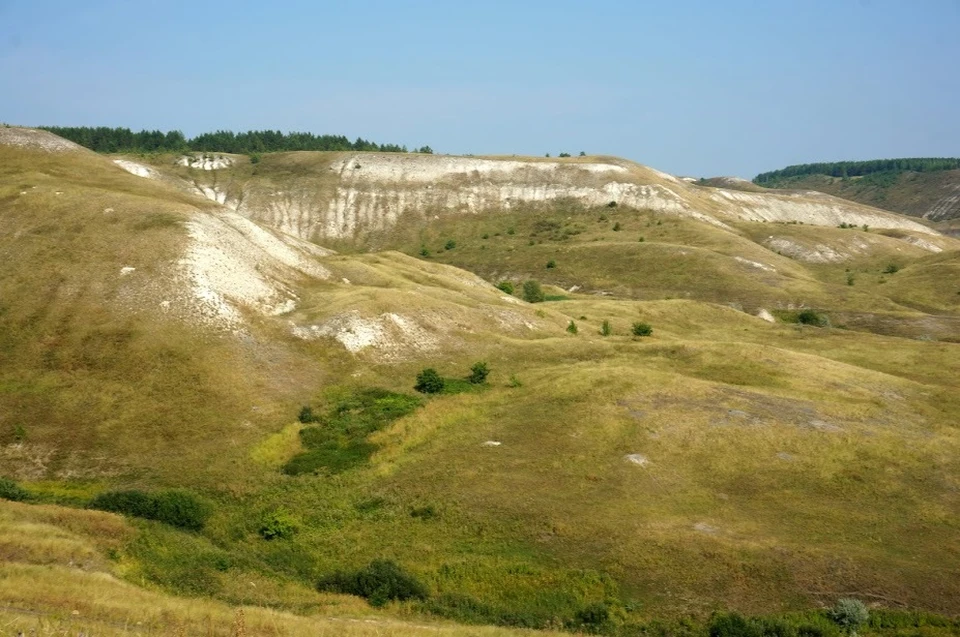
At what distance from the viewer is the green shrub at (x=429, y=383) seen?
179 ft

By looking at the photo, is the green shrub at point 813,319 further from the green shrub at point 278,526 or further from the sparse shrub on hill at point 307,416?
the green shrub at point 278,526

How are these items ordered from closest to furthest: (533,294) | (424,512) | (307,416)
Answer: (424,512)
(307,416)
(533,294)

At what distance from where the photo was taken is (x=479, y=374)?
57.0 meters

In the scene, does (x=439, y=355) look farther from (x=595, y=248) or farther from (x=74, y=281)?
(x=595, y=248)

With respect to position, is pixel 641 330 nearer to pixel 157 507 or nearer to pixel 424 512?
pixel 424 512

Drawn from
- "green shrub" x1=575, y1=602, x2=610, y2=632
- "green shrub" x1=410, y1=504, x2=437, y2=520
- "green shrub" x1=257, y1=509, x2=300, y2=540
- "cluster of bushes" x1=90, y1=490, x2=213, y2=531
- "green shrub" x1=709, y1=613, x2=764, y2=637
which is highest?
"green shrub" x1=709, y1=613, x2=764, y2=637

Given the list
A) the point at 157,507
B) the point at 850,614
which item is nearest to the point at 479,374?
the point at 157,507

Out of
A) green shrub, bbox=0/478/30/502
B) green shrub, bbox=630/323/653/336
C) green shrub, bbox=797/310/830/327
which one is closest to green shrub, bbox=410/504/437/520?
green shrub, bbox=0/478/30/502

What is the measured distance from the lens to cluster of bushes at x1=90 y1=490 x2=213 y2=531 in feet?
120

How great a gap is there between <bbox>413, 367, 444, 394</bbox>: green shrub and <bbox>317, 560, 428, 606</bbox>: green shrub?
2350 cm

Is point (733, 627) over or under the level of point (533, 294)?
under

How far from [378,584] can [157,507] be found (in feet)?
43.5

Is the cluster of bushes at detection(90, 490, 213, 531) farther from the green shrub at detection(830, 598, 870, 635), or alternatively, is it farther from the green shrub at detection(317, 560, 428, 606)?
the green shrub at detection(830, 598, 870, 635)

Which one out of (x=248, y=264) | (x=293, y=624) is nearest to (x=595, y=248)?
(x=248, y=264)
